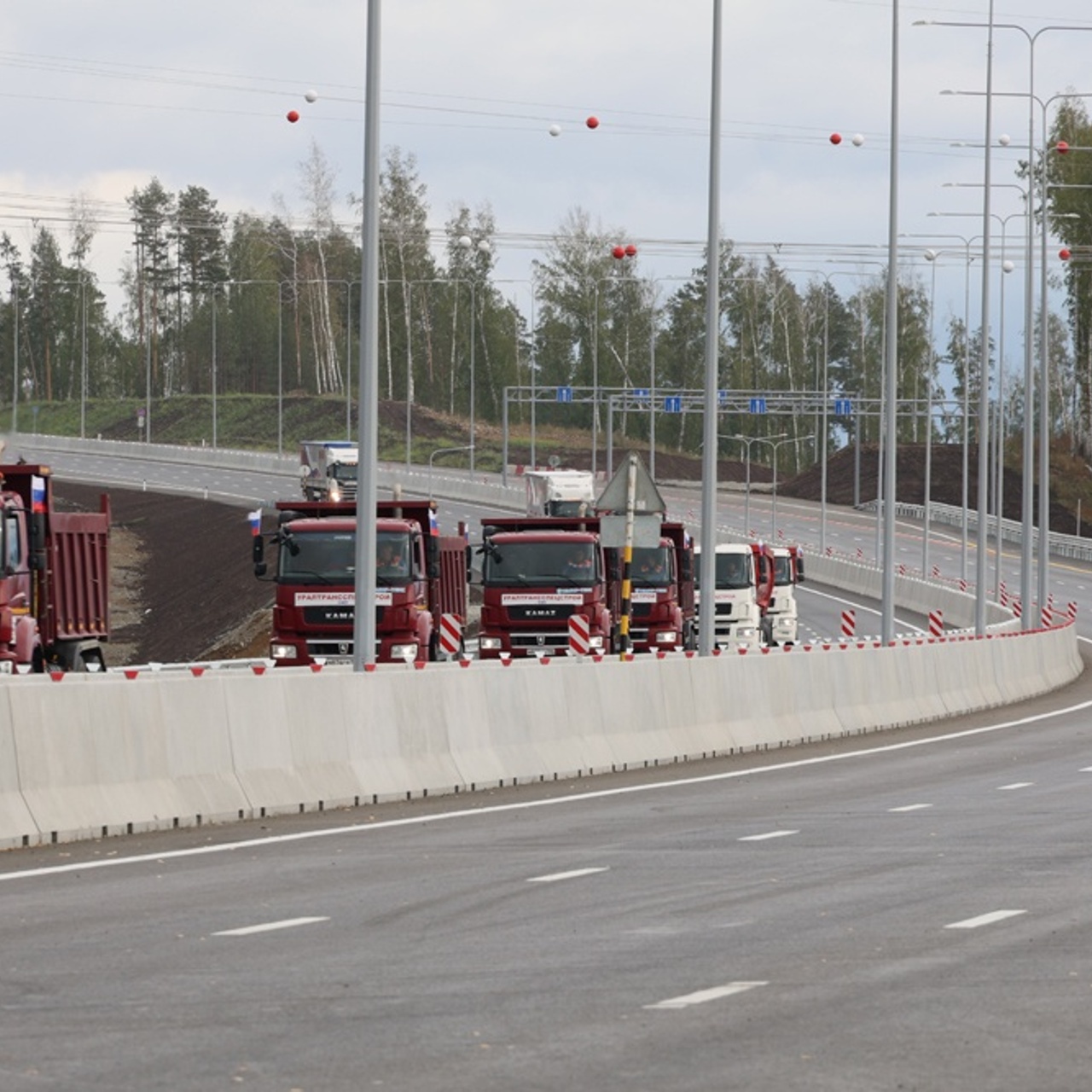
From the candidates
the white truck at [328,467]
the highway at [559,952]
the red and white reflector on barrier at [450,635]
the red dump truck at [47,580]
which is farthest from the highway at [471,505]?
the highway at [559,952]

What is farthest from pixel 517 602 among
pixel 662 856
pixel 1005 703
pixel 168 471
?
pixel 168 471

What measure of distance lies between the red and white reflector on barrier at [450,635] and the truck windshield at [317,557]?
3897 mm

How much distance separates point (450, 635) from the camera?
41.2 meters

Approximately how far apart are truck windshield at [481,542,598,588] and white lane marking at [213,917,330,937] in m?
27.3

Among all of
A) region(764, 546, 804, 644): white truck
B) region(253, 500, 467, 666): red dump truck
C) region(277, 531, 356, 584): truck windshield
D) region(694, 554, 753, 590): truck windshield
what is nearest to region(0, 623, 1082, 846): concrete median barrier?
region(253, 500, 467, 666): red dump truck

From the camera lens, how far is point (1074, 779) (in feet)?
80.8

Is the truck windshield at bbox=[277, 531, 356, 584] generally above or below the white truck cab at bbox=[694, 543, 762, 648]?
above

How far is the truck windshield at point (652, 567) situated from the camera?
4481 cm

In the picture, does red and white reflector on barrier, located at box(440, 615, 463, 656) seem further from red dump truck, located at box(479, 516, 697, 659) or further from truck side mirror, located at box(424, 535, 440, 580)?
truck side mirror, located at box(424, 535, 440, 580)

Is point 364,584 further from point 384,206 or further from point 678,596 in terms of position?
point 384,206

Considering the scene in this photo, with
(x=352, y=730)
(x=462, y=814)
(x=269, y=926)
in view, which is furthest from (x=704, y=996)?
(x=352, y=730)

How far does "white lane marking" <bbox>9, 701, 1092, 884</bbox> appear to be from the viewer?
15.5 meters

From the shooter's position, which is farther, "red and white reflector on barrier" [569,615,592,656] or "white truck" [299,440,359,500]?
"white truck" [299,440,359,500]

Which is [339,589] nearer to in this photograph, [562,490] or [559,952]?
[559,952]
